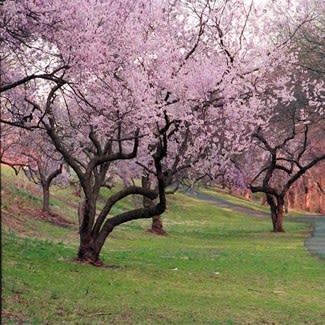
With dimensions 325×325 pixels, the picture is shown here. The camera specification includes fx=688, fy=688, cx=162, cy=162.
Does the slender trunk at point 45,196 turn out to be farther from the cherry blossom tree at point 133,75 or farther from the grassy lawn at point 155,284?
the cherry blossom tree at point 133,75

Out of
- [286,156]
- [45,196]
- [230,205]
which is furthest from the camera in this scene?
[230,205]

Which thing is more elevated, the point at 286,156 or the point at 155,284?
the point at 286,156

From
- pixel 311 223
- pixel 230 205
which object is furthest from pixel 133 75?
pixel 230 205

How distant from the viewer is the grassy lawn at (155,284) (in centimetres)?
1038

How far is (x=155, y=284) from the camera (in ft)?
46.9

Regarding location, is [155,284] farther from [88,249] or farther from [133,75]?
[133,75]

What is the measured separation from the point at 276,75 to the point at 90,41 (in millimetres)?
12386

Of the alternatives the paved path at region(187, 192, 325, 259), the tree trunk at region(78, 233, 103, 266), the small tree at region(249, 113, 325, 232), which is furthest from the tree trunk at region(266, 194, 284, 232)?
the tree trunk at region(78, 233, 103, 266)

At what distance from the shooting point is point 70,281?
12.9 m

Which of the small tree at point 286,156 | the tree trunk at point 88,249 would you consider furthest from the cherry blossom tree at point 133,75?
the small tree at point 286,156

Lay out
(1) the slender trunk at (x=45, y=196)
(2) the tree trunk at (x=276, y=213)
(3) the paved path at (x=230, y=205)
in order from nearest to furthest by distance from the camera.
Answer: (1) the slender trunk at (x=45, y=196) → (2) the tree trunk at (x=276, y=213) → (3) the paved path at (x=230, y=205)

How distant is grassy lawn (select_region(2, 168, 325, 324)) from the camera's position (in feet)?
34.1

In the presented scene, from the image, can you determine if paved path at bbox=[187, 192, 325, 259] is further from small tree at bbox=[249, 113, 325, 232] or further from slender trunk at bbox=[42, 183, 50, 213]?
slender trunk at bbox=[42, 183, 50, 213]

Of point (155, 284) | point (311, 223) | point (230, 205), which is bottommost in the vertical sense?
point (311, 223)
